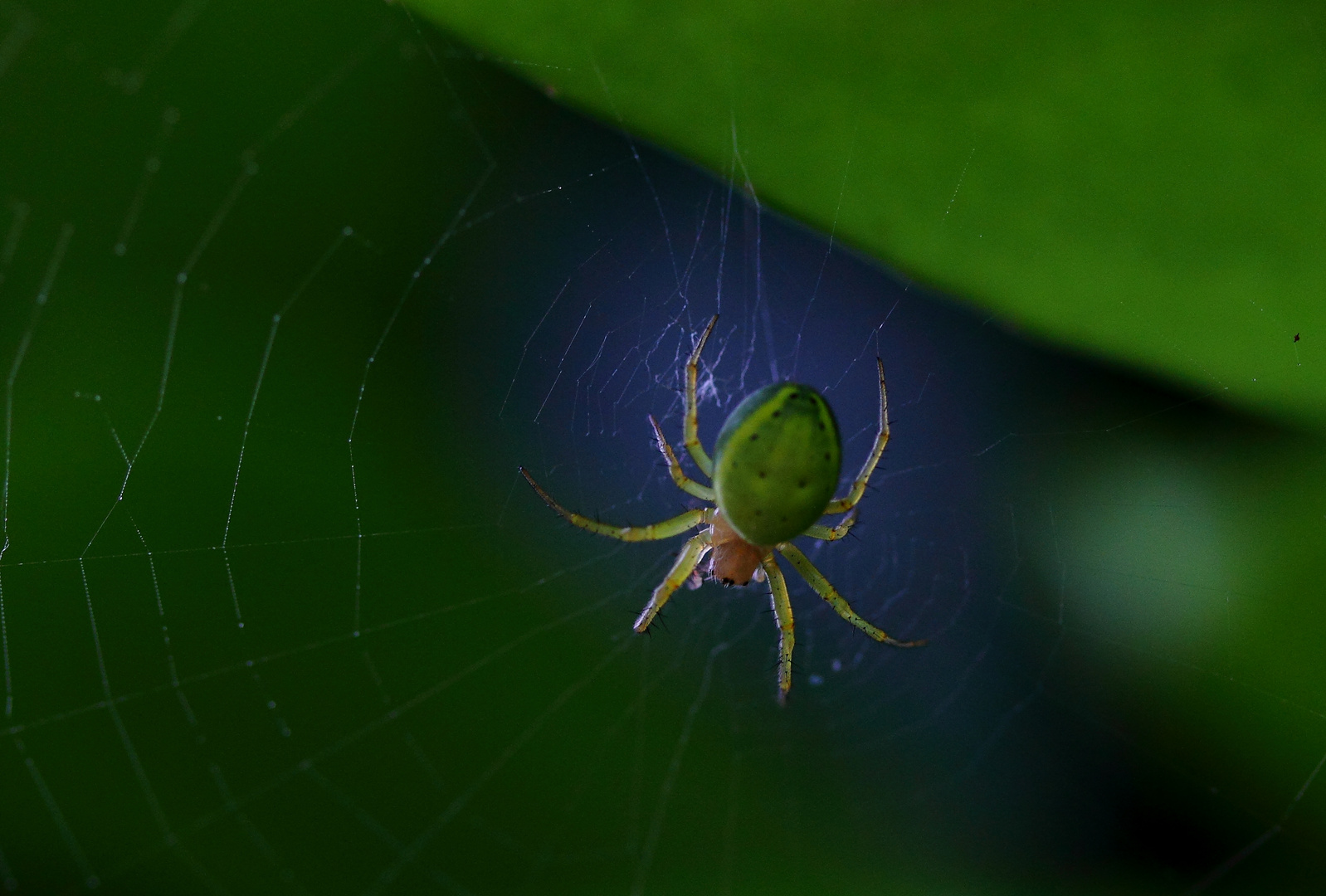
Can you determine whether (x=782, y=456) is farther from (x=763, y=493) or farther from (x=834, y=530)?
(x=834, y=530)

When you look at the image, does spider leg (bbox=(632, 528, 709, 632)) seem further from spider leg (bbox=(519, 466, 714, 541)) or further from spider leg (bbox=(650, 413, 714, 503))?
spider leg (bbox=(650, 413, 714, 503))

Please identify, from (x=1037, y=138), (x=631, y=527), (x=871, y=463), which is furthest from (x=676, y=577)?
(x=1037, y=138)

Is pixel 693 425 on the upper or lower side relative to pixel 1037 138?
lower

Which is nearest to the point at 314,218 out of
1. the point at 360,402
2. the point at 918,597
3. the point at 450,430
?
the point at 360,402

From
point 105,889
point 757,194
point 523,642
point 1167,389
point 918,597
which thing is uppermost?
point 1167,389

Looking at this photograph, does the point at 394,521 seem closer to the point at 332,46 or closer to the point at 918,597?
the point at 332,46

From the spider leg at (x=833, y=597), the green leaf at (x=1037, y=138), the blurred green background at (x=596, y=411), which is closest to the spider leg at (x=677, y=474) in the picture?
the blurred green background at (x=596, y=411)
